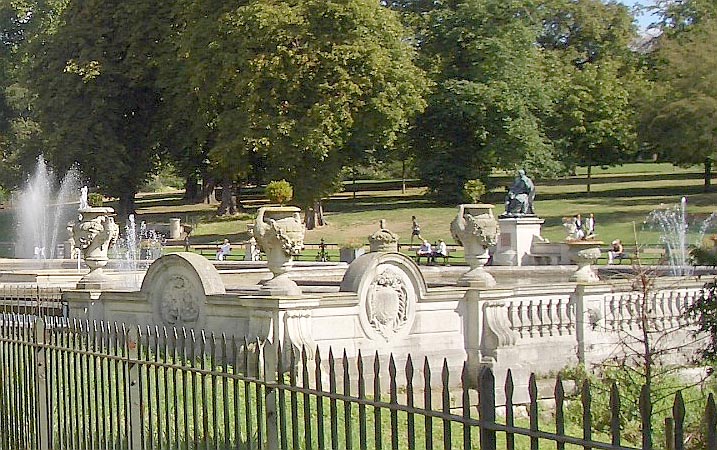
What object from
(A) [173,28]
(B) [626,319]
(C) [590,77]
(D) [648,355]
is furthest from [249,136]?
(D) [648,355]

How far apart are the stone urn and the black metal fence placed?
7180 mm

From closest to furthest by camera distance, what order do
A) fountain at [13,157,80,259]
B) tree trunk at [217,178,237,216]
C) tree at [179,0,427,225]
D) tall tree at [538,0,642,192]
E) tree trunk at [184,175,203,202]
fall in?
tree at [179,0,427,225], fountain at [13,157,80,259], tree trunk at [217,178,237,216], tall tree at [538,0,642,192], tree trunk at [184,175,203,202]

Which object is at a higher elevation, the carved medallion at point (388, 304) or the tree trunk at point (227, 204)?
the tree trunk at point (227, 204)

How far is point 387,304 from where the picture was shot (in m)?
14.8

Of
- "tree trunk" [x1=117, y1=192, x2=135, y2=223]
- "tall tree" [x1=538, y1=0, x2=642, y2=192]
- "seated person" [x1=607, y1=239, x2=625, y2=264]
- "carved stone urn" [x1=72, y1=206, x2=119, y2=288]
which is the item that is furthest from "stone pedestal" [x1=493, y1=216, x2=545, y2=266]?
"tall tree" [x1=538, y1=0, x2=642, y2=192]

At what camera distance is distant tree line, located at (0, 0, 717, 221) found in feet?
148

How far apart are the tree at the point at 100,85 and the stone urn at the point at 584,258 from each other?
113ft

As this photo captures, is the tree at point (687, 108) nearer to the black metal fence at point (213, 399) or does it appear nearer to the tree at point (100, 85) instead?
the tree at point (100, 85)

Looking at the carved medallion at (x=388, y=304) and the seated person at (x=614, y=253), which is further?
the seated person at (x=614, y=253)

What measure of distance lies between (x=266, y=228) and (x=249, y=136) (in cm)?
3091

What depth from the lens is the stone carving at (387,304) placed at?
14.6 meters

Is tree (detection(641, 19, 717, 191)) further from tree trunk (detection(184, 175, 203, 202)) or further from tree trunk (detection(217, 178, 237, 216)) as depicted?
tree trunk (detection(184, 175, 203, 202))

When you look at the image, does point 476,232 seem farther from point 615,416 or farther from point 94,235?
point 615,416

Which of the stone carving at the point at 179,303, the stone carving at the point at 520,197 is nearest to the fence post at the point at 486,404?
the stone carving at the point at 179,303
